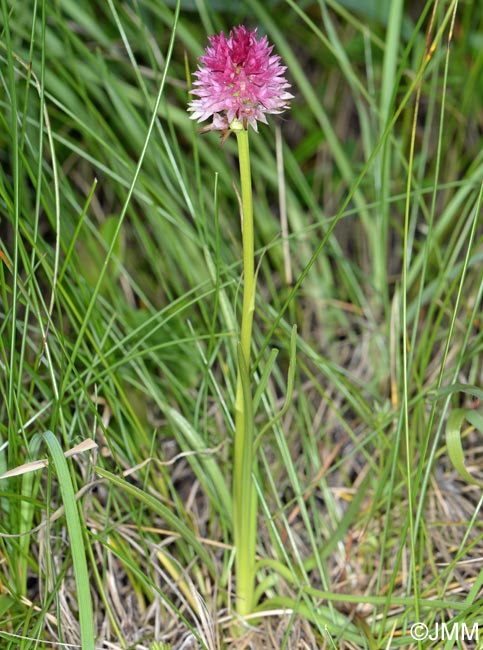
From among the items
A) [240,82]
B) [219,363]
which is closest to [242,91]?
[240,82]

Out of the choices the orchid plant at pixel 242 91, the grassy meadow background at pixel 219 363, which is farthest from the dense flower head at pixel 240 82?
the grassy meadow background at pixel 219 363

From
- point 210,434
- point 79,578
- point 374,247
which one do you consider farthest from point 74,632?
point 374,247

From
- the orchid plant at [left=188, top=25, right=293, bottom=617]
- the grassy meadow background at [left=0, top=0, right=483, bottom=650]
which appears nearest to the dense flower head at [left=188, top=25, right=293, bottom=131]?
the orchid plant at [left=188, top=25, right=293, bottom=617]

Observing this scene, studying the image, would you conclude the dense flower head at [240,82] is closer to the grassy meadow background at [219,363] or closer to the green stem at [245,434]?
the green stem at [245,434]

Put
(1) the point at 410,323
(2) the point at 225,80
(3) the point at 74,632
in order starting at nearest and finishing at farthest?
(2) the point at 225,80
(3) the point at 74,632
(1) the point at 410,323

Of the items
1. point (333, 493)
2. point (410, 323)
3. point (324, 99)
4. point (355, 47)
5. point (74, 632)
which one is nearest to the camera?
point (74, 632)

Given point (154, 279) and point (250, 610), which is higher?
point (154, 279)

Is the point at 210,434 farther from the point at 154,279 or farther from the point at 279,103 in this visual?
the point at 279,103
